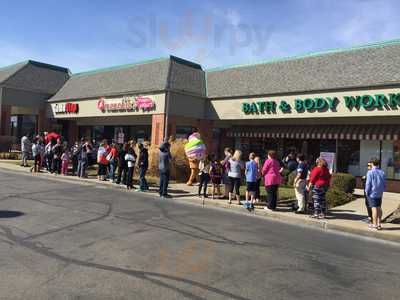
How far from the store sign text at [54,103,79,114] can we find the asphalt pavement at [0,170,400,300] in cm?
1995

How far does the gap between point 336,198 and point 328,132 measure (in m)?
7.34

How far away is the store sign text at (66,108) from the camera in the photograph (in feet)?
98.6

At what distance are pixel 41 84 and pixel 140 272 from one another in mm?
30652

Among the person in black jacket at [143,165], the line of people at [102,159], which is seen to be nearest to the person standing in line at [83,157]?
the line of people at [102,159]

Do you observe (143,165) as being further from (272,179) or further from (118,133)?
(118,133)

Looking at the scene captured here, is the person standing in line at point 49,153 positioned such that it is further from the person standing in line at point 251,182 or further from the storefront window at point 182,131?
the person standing in line at point 251,182

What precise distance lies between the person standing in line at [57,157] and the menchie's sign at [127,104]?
22.5 ft

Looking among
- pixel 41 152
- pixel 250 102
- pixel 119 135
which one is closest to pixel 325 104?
Result: pixel 250 102

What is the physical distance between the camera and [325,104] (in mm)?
20406

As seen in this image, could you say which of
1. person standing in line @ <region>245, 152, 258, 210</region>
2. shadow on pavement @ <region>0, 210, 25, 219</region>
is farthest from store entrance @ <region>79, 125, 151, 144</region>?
shadow on pavement @ <region>0, 210, 25, 219</region>

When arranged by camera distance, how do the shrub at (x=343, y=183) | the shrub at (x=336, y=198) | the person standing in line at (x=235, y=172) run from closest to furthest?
the person standing in line at (x=235, y=172) → the shrub at (x=336, y=198) → the shrub at (x=343, y=183)

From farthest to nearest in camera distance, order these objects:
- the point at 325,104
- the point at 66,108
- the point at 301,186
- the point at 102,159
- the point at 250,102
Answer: the point at 66,108 < the point at 250,102 < the point at 325,104 < the point at 102,159 < the point at 301,186

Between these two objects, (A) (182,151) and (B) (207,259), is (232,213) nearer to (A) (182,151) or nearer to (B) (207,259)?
(B) (207,259)

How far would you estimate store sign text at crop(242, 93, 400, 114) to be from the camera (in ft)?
60.0
